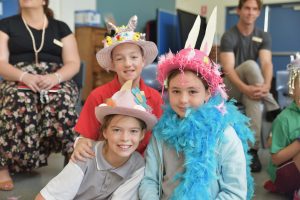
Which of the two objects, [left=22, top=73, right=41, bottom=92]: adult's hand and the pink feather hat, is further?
[left=22, top=73, right=41, bottom=92]: adult's hand

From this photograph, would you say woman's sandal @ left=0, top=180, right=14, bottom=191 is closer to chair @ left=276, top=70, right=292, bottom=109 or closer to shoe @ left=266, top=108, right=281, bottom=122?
shoe @ left=266, top=108, right=281, bottom=122

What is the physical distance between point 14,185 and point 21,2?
1094 mm

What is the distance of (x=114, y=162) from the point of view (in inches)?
62.2

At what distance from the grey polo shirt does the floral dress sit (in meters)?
0.62

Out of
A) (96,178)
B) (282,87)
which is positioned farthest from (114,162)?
(282,87)

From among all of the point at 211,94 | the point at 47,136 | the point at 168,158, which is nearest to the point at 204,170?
the point at 168,158

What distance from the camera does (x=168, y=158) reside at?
150cm

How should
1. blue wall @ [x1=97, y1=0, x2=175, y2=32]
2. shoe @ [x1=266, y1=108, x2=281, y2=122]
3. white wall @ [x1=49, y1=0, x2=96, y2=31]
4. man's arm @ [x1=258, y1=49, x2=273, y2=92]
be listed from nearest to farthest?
man's arm @ [x1=258, y1=49, x2=273, y2=92] → shoe @ [x1=266, y1=108, x2=281, y2=122] → white wall @ [x1=49, y1=0, x2=96, y2=31] → blue wall @ [x1=97, y1=0, x2=175, y2=32]

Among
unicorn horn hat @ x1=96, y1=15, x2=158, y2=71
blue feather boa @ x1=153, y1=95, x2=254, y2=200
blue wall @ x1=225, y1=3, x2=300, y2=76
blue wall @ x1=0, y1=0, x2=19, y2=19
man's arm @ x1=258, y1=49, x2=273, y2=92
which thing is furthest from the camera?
blue wall @ x1=225, y1=3, x2=300, y2=76

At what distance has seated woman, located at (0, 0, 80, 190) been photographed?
6.85 ft

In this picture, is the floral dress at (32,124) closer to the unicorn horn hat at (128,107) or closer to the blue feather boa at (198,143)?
the unicorn horn hat at (128,107)

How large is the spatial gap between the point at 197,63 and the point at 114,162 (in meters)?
0.55

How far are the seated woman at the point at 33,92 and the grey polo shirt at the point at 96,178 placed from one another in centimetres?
64

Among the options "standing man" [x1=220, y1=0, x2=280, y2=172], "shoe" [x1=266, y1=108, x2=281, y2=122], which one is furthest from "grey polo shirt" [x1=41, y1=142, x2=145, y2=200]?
"shoe" [x1=266, y1=108, x2=281, y2=122]
